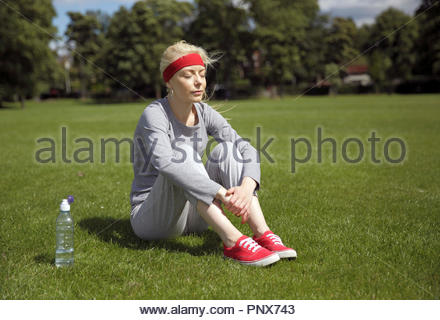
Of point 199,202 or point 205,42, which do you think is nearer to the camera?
point 199,202

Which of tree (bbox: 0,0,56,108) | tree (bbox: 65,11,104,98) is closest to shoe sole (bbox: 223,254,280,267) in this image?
tree (bbox: 0,0,56,108)

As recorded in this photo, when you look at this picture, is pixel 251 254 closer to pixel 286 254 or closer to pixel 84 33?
pixel 286 254

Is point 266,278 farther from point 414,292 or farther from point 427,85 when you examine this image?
point 427,85

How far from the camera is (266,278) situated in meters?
3.22

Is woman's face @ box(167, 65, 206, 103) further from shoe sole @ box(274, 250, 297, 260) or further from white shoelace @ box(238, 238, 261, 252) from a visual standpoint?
shoe sole @ box(274, 250, 297, 260)

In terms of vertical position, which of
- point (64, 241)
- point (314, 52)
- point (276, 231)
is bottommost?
point (276, 231)

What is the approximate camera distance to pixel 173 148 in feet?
11.8

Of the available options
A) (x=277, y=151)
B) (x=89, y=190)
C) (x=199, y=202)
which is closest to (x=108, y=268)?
(x=199, y=202)

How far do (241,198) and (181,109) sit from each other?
3.30ft

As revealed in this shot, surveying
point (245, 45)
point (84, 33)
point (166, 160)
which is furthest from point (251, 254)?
point (84, 33)

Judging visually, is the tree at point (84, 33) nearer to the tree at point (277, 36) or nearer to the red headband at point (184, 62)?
the tree at point (277, 36)

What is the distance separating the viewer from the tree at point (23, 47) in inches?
1534

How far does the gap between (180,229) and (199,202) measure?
2.10 feet

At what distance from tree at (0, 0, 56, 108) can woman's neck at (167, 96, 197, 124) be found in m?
40.5
